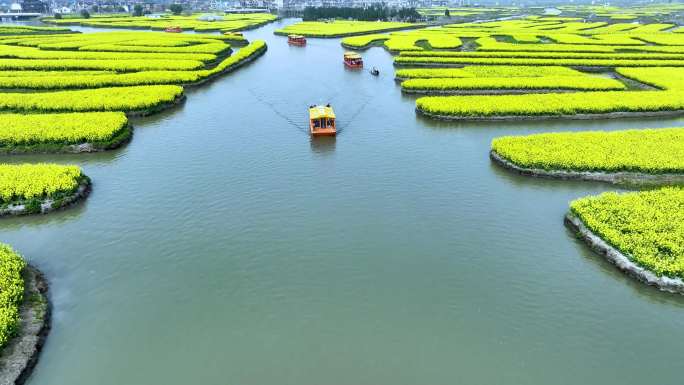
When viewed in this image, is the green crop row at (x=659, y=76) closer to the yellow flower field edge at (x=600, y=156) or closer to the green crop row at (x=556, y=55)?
the green crop row at (x=556, y=55)

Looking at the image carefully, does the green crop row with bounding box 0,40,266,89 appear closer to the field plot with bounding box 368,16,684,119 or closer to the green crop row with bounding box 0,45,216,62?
the green crop row with bounding box 0,45,216,62

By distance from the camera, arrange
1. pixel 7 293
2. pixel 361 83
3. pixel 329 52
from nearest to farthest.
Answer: pixel 7 293, pixel 361 83, pixel 329 52

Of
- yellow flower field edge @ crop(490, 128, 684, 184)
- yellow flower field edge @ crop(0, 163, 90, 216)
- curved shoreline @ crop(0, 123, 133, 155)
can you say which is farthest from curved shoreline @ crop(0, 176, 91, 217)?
yellow flower field edge @ crop(490, 128, 684, 184)

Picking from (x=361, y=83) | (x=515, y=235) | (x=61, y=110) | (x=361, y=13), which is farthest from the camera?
(x=361, y=13)

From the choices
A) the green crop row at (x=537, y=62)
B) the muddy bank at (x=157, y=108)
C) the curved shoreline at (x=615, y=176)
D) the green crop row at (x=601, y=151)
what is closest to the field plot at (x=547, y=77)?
the green crop row at (x=537, y=62)

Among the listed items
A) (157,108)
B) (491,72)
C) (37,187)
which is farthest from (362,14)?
(37,187)

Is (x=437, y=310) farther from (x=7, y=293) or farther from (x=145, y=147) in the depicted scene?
(x=145, y=147)

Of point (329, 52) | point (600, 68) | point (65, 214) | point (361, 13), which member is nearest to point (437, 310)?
point (65, 214)
